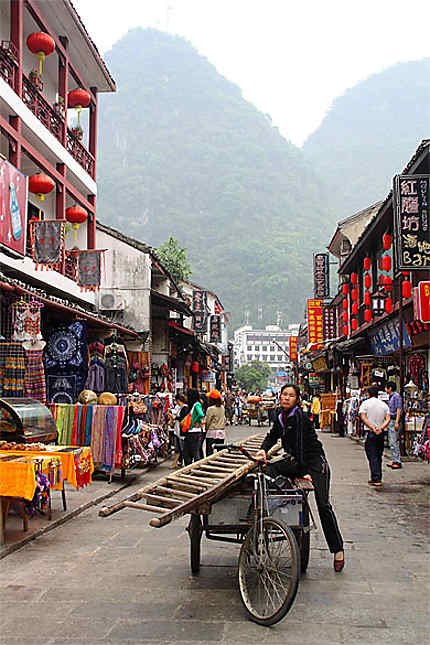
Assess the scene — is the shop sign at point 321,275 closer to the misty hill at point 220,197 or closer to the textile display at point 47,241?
the textile display at point 47,241

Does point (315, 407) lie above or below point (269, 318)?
below

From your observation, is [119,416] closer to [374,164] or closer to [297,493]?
[297,493]

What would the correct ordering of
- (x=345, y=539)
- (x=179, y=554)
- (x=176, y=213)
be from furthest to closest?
(x=176, y=213)
(x=345, y=539)
(x=179, y=554)

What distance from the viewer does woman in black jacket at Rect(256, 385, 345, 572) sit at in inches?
237

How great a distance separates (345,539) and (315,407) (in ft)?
72.4

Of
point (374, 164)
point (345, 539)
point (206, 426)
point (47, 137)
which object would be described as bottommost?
point (345, 539)

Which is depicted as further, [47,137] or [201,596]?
[47,137]

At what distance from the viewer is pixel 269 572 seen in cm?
490

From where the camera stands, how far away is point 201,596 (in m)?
5.40

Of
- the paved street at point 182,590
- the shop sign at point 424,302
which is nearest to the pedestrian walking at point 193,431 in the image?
the paved street at point 182,590

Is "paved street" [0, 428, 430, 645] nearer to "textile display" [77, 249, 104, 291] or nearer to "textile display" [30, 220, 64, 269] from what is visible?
"textile display" [30, 220, 64, 269]

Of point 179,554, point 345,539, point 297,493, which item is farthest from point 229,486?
point 345,539

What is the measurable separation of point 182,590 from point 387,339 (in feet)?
50.2

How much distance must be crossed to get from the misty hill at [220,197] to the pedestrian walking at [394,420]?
10592 cm
